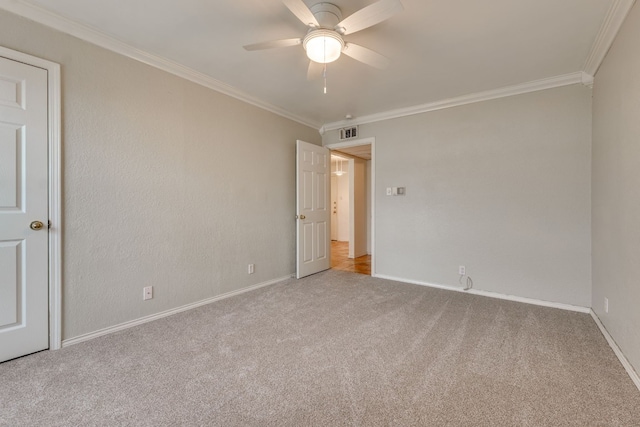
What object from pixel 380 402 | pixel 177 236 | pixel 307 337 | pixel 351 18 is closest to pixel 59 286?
pixel 177 236

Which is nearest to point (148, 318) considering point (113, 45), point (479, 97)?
point (113, 45)

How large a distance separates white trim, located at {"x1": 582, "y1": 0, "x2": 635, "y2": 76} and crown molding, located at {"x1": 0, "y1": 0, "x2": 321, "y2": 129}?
330 centimetres

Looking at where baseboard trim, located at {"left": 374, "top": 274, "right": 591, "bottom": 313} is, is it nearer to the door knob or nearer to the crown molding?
the crown molding

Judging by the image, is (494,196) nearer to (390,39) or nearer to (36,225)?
(390,39)

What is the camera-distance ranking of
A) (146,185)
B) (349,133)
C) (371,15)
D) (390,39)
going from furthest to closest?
(349,133), (146,185), (390,39), (371,15)

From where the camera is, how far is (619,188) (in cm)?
200

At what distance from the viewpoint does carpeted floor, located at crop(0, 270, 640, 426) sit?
4.69 ft

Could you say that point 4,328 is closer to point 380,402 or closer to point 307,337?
point 307,337

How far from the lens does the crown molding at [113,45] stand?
1.92 metres

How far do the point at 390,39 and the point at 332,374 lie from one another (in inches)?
101

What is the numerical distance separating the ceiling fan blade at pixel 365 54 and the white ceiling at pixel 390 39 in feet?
0.78

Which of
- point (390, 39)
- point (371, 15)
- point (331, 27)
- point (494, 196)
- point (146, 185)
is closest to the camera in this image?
point (371, 15)

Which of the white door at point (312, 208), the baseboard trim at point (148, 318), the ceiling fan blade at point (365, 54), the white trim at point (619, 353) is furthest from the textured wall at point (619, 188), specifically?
the baseboard trim at point (148, 318)

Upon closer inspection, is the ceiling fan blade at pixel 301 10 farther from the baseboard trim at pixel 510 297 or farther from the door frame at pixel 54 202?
the baseboard trim at pixel 510 297
